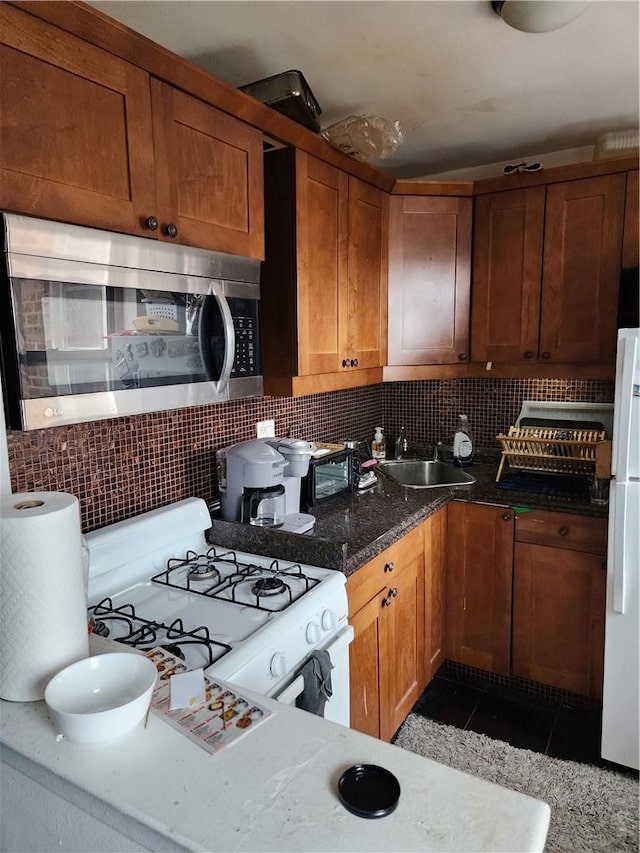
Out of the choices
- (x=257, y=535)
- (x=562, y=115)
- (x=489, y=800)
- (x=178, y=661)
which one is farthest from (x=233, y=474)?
(x=562, y=115)

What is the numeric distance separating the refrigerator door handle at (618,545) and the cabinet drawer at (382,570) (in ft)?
2.19

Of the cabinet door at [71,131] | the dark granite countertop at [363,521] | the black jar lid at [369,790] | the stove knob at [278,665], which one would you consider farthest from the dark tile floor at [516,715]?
the cabinet door at [71,131]

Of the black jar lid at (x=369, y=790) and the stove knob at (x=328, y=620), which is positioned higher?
the black jar lid at (x=369, y=790)

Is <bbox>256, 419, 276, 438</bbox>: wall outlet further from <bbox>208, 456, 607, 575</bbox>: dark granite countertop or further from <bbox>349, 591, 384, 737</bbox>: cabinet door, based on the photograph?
<bbox>349, 591, 384, 737</bbox>: cabinet door

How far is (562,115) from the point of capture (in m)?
2.22

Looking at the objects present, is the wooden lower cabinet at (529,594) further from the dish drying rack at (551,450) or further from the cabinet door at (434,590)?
the dish drying rack at (551,450)

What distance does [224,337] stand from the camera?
1.51 m

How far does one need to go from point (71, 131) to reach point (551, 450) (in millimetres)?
2150

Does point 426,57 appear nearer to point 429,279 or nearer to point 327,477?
point 429,279

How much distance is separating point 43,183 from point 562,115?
204 cm

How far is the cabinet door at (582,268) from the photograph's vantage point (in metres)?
2.29

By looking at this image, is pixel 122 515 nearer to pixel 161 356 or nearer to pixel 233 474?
pixel 233 474

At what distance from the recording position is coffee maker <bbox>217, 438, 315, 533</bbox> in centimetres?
175

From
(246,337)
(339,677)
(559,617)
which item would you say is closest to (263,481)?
(246,337)
